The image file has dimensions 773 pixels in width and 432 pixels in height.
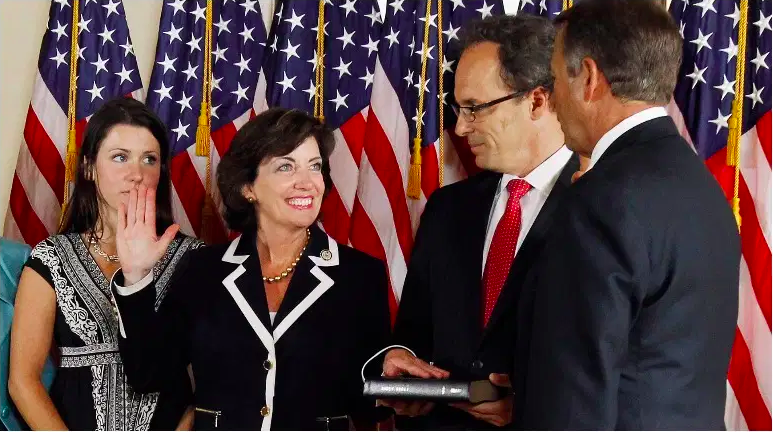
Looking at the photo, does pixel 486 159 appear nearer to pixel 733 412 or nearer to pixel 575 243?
pixel 575 243

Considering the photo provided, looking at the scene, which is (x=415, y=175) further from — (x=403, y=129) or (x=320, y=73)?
(x=320, y=73)

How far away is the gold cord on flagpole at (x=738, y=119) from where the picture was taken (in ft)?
9.40

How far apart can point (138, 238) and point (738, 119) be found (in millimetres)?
1823

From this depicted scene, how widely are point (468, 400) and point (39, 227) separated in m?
1.96

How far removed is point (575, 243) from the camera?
1665mm

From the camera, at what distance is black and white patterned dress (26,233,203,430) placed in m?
2.73

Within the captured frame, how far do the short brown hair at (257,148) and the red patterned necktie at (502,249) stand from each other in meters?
0.62

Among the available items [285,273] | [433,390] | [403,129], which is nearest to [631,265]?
[433,390]

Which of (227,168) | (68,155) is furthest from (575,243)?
(68,155)

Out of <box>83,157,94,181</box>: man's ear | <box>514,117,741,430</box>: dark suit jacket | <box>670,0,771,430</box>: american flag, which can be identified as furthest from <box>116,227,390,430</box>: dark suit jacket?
<box>670,0,771,430</box>: american flag

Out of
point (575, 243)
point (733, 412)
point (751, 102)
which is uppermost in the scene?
point (751, 102)

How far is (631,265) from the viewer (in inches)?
64.1

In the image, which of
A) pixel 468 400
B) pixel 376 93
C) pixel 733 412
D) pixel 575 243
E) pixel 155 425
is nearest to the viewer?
pixel 575 243

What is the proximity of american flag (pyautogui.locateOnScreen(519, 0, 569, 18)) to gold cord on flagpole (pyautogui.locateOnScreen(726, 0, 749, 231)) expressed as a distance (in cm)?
57
